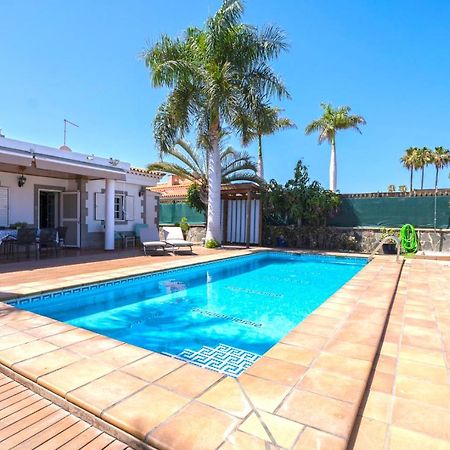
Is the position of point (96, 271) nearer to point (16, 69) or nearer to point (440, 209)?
point (16, 69)

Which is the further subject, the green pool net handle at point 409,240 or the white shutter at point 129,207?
the white shutter at point 129,207

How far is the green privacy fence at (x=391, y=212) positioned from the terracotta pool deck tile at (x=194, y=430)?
14.1 m

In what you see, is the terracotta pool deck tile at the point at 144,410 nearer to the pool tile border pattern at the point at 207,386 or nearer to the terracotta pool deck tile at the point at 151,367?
the pool tile border pattern at the point at 207,386

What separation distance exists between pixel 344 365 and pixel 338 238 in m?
12.6

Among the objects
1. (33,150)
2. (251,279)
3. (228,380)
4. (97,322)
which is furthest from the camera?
(33,150)

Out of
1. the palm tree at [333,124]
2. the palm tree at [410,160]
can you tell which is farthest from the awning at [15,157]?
the palm tree at [410,160]

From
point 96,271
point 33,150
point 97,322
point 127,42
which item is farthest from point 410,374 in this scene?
point 127,42

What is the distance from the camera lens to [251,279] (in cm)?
921

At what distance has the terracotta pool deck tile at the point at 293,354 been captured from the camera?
315 cm

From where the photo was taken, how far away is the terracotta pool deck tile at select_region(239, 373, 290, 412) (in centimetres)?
237

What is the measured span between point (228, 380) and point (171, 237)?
12.1 metres

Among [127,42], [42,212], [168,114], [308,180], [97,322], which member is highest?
[127,42]

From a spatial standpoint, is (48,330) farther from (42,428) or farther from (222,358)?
(222,358)

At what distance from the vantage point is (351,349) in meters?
3.43
